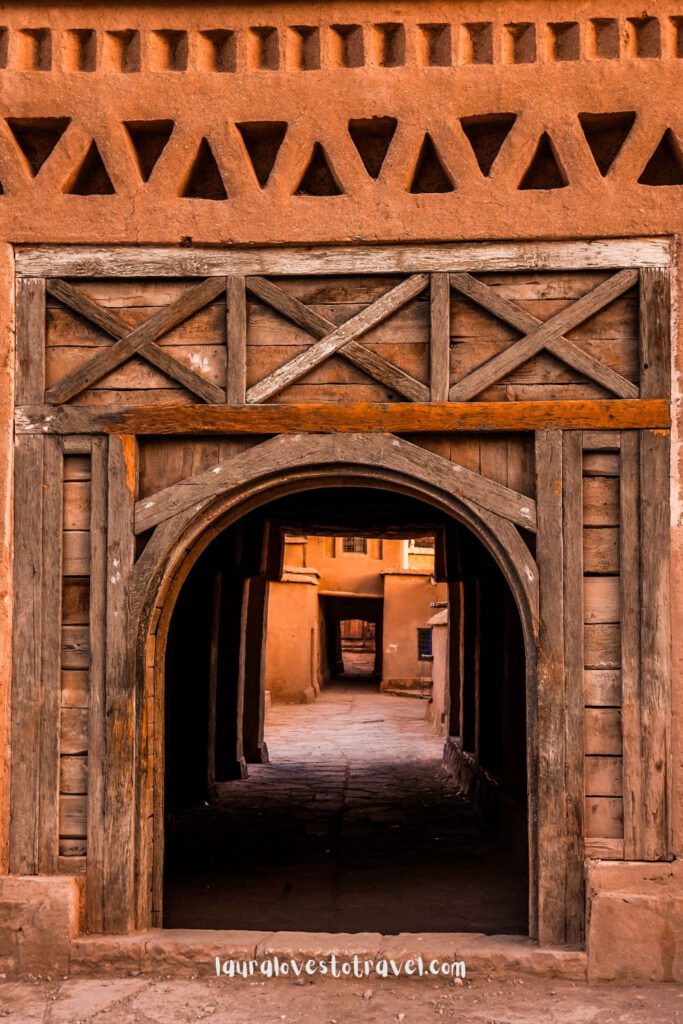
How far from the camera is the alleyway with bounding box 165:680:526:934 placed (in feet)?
20.2

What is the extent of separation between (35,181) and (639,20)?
336cm

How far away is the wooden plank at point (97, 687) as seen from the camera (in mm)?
5441

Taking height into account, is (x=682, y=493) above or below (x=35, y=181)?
below

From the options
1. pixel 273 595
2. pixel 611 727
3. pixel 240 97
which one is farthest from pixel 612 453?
pixel 273 595

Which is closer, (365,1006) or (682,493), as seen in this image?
(365,1006)

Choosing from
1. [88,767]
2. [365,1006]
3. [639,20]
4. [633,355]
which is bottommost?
[365,1006]

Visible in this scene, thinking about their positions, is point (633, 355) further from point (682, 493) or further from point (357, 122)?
point (357, 122)

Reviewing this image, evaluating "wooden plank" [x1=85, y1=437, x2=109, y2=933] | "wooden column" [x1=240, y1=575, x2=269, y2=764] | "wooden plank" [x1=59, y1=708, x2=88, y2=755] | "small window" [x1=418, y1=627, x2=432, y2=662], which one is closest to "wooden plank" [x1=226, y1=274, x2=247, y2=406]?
"wooden plank" [x1=85, y1=437, x2=109, y2=933]

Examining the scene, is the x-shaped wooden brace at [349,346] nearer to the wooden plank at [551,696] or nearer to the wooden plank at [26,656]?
the wooden plank at [551,696]

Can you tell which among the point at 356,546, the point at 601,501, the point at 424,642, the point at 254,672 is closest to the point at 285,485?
the point at 601,501

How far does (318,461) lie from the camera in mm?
5520

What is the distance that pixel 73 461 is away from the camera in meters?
5.68

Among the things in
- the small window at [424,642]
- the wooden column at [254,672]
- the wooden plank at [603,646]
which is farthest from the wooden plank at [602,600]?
the small window at [424,642]

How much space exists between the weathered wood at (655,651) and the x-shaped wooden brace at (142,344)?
2371mm
